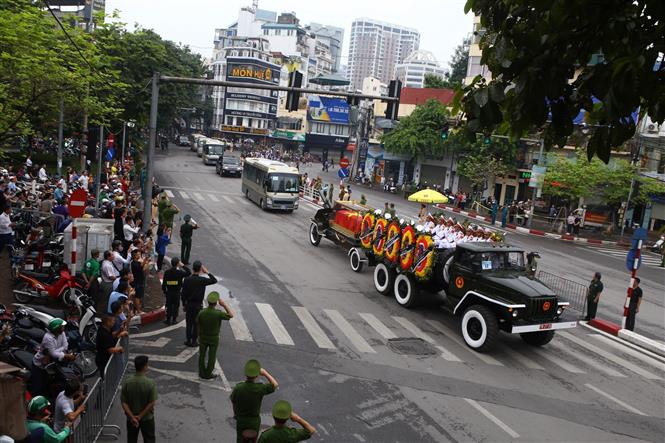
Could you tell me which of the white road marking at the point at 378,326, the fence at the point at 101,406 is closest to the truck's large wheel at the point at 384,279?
the white road marking at the point at 378,326

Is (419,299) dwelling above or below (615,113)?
below

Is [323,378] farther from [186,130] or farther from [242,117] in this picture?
[186,130]

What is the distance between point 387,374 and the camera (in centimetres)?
1071

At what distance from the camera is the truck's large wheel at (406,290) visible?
588 inches

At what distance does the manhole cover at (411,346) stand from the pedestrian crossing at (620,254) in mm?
20958

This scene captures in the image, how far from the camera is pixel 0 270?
46.2ft

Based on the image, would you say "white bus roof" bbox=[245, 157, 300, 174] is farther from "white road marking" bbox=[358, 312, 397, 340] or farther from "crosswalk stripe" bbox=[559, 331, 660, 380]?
"crosswalk stripe" bbox=[559, 331, 660, 380]

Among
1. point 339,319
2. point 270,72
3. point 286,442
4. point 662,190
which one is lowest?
point 339,319

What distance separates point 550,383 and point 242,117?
293ft

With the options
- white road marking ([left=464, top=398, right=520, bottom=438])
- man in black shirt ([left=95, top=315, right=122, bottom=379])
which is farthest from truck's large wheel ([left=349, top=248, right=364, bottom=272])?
man in black shirt ([left=95, top=315, right=122, bottom=379])

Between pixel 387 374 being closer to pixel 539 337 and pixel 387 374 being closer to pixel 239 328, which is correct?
pixel 239 328

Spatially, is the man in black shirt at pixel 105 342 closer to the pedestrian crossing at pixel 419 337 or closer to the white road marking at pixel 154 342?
the white road marking at pixel 154 342

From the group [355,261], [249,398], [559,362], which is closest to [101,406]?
[249,398]

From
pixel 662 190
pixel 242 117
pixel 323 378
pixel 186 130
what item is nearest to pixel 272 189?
pixel 323 378
